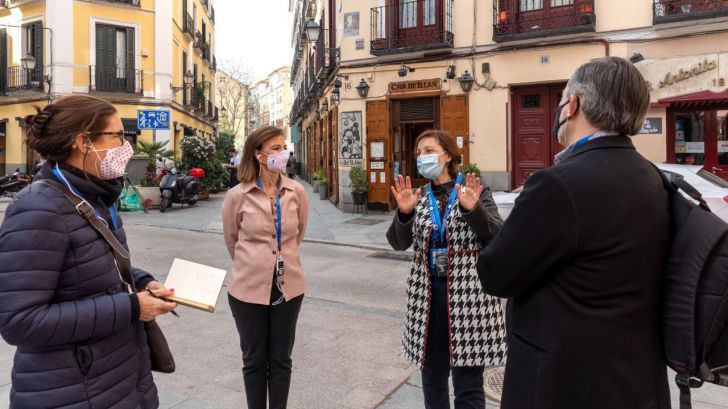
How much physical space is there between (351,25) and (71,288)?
1518 cm

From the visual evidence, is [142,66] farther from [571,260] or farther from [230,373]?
[571,260]

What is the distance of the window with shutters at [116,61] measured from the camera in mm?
22656

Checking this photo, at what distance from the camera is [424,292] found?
292 centimetres

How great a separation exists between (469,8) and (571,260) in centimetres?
1377

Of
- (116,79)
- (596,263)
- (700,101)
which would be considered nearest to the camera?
(596,263)

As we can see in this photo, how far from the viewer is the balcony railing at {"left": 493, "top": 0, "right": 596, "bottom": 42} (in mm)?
12570

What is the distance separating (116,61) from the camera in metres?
23.2

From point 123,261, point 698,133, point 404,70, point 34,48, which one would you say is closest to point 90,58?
point 34,48

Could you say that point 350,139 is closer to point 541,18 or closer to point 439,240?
point 541,18

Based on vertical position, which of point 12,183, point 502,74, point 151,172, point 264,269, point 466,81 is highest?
point 502,74

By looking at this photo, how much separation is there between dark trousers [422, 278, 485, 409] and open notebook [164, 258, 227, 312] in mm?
1211

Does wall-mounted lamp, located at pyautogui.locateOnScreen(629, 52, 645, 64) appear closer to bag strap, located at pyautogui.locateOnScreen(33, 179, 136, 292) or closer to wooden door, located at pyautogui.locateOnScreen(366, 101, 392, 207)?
wooden door, located at pyautogui.locateOnScreen(366, 101, 392, 207)

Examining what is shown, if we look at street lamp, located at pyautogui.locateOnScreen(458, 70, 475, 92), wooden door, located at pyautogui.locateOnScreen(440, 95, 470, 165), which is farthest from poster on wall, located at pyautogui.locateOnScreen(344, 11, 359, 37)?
street lamp, located at pyautogui.locateOnScreen(458, 70, 475, 92)

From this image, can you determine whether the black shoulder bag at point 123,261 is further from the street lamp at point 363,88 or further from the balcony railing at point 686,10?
the street lamp at point 363,88
